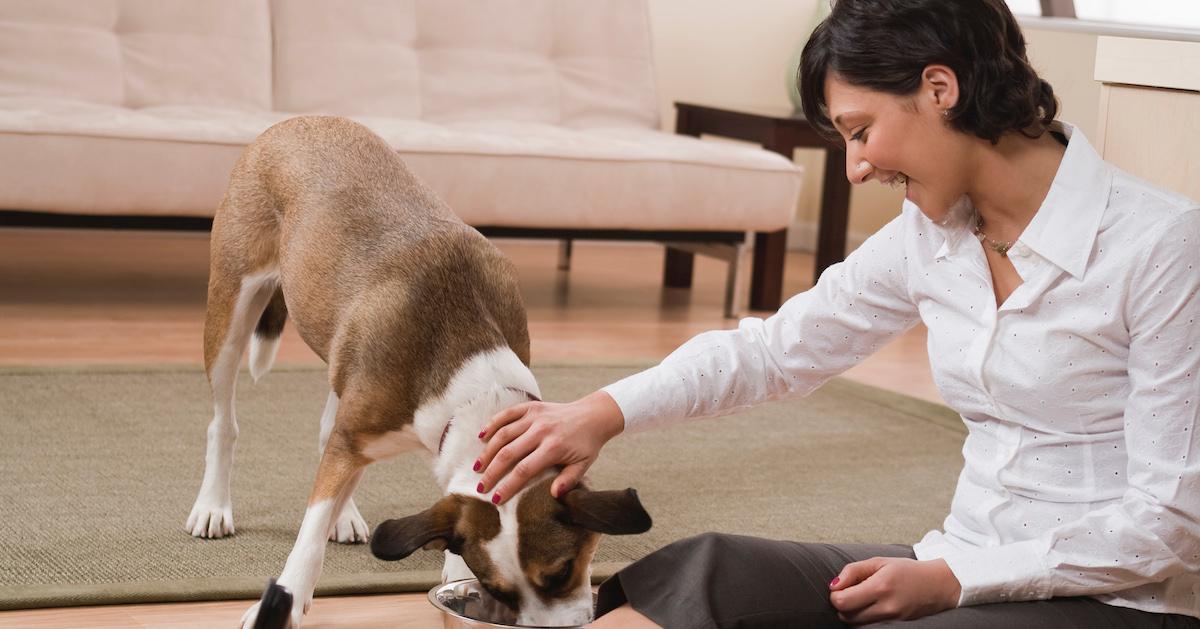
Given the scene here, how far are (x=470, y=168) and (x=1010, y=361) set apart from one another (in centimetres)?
318

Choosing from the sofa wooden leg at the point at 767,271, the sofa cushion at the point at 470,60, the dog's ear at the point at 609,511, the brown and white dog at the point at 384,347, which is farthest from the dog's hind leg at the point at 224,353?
the sofa wooden leg at the point at 767,271

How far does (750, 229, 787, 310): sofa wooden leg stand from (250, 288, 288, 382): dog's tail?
3.00 m

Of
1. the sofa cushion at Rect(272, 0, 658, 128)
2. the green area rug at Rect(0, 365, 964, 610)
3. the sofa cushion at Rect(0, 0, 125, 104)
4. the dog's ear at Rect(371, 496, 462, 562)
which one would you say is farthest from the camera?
the sofa cushion at Rect(272, 0, 658, 128)

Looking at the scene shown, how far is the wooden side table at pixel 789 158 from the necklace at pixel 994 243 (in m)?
3.74

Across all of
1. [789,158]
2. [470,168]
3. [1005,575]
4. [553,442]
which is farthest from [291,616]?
[789,158]

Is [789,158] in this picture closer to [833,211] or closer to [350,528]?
[833,211]

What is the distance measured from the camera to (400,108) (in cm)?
530

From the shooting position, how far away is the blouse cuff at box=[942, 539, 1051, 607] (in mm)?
1498

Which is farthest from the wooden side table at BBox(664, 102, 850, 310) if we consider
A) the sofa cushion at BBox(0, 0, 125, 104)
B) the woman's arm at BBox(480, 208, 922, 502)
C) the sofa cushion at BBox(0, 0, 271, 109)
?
the woman's arm at BBox(480, 208, 922, 502)

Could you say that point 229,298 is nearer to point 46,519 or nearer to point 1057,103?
point 46,519

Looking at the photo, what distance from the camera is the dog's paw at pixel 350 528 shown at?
2.49 metres

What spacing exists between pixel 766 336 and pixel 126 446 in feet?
5.40

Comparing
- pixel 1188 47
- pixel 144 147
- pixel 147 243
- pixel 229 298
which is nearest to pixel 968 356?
pixel 1188 47

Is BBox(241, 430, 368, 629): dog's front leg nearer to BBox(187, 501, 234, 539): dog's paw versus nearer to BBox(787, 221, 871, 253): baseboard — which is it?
BBox(187, 501, 234, 539): dog's paw
